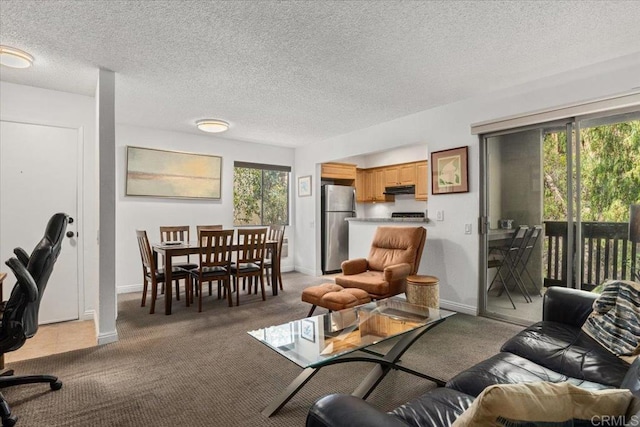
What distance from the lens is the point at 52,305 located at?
139 inches

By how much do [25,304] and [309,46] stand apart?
2551mm

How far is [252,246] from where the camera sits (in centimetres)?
433

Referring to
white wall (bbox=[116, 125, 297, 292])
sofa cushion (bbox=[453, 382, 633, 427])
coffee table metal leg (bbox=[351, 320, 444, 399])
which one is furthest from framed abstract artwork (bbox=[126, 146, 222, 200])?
sofa cushion (bbox=[453, 382, 633, 427])

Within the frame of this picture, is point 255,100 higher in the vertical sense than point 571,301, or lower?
higher

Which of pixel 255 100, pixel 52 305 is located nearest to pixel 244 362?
pixel 52 305

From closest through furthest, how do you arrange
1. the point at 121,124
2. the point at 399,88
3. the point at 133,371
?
the point at 133,371
the point at 399,88
the point at 121,124

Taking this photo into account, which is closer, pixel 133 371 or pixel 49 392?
pixel 49 392

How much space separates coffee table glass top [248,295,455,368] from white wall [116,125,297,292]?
375 centimetres

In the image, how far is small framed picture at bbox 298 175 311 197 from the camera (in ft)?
20.5

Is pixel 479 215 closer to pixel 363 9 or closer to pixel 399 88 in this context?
pixel 399 88

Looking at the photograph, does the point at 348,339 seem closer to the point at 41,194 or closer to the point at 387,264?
the point at 387,264

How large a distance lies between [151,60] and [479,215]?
3.63 metres

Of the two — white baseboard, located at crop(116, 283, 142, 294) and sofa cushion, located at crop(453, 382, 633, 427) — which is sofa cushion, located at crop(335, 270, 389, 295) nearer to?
sofa cushion, located at crop(453, 382, 633, 427)

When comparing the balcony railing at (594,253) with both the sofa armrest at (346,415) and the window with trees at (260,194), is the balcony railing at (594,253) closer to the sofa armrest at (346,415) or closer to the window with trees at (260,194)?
the sofa armrest at (346,415)
